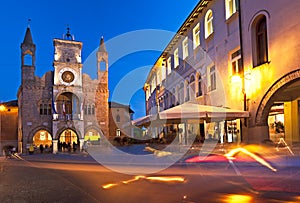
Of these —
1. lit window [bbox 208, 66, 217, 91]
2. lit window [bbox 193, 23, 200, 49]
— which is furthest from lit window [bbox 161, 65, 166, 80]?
lit window [bbox 208, 66, 217, 91]

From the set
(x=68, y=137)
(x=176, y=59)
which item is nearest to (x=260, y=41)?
(x=176, y=59)

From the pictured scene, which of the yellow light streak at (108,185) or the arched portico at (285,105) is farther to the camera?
the arched portico at (285,105)

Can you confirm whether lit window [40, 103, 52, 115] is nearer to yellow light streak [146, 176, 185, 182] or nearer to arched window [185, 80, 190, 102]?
arched window [185, 80, 190, 102]

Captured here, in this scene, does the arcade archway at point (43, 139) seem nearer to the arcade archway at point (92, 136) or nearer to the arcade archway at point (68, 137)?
the arcade archway at point (68, 137)

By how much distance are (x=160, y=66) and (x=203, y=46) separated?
531 inches

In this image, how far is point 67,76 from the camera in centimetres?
4109

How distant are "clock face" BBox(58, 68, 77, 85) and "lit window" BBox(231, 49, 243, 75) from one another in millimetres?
28584

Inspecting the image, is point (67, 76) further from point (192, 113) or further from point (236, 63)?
point (192, 113)

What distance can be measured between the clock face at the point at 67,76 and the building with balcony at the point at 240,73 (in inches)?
836

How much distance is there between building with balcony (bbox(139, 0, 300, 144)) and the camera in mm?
12516

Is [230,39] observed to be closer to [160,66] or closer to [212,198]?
[212,198]

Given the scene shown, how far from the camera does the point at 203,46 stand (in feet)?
66.5

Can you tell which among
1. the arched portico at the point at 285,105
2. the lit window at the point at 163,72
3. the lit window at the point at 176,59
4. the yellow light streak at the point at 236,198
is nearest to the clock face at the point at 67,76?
the lit window at the point at 163,72

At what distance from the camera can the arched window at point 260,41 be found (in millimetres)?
14318
